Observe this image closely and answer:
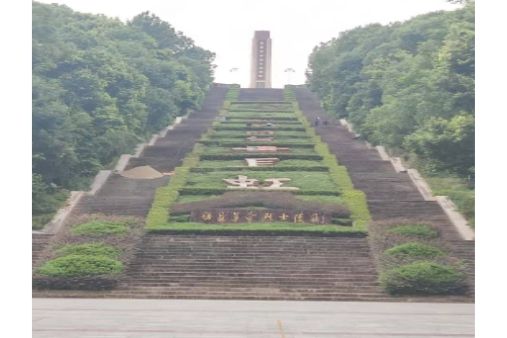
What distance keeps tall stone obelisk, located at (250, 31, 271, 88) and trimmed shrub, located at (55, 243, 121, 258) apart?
208 ft

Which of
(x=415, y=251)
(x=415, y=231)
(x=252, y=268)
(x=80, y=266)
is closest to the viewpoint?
(x=80, y=266)

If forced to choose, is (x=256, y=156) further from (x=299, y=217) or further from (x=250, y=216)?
(x=299, y=217)

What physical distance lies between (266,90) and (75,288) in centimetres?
5300

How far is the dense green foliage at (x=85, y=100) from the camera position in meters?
25.8

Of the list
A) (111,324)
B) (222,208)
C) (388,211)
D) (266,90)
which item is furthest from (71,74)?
(266,90)

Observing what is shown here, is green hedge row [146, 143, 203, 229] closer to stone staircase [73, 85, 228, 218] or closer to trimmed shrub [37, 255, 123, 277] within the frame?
stone staircase [73, 85, 228, 218]

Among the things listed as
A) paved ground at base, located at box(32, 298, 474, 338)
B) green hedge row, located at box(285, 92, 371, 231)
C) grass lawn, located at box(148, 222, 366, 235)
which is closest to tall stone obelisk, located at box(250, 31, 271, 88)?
green hedge row, located at box(285, 92, 371, 231)

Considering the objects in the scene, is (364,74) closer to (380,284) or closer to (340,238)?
(340,238)

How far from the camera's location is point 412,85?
102 ft

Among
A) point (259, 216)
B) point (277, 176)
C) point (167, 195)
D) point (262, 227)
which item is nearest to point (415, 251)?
point (262, 227)

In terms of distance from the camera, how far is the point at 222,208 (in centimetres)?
2583

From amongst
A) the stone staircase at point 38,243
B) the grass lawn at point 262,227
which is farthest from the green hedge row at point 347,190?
the stone staircase at point 38,243

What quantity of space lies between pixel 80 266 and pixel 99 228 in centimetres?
312

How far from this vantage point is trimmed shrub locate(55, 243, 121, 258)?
20.1m
